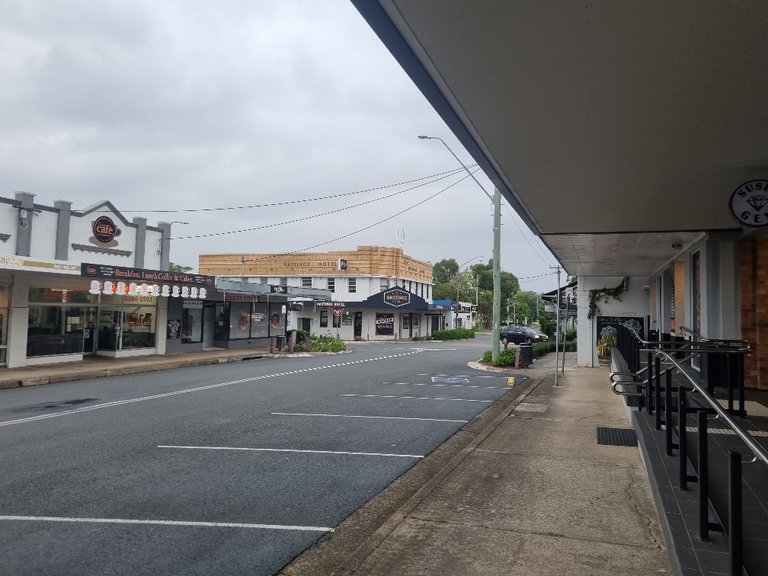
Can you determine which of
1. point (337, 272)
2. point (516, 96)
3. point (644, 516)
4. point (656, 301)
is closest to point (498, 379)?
point (656, 301)

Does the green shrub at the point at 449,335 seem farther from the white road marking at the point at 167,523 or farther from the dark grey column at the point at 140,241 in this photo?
the white road marking at the point at 167,523

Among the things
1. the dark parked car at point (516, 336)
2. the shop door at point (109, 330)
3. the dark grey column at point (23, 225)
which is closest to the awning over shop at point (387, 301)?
the dark parked car at point (516, 336)

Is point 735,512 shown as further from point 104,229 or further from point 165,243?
point 165,243

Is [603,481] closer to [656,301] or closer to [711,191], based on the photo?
[711,191]

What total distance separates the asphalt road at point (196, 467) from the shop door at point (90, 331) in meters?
8.94

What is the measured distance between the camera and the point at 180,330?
29859 mm

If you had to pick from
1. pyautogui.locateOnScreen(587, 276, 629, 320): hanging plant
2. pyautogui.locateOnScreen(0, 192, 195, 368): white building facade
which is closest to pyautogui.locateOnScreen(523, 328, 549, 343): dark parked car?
pyautogui.locateOnScreen(587, 276, 629, 320): hanging plant

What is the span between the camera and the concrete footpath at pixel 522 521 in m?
4.78

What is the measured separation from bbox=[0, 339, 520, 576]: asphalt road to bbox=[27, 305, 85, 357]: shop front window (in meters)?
6.28

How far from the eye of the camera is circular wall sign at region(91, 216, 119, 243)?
27.5m

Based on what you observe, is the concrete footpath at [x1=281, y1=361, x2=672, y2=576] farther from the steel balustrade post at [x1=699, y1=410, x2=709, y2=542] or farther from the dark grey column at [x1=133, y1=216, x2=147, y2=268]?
the dark grey column at [x1=133, y1=216, x2=147, y2=268]

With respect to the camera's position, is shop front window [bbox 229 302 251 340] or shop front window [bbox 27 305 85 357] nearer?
shop front window [bbox 27 305 85 357]

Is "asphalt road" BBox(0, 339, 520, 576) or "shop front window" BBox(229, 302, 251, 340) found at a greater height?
"shop front window" BBox(229, 302, 251, 340)

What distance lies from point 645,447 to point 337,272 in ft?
169
